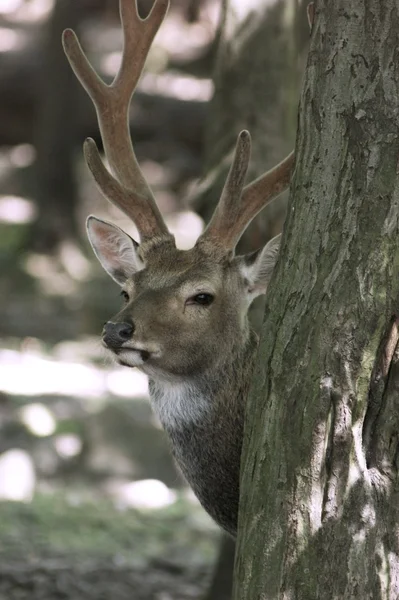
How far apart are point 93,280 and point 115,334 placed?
33.3 feet

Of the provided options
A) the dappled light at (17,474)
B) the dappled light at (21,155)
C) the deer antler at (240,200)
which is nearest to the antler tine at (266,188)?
the deer antler at (240,200)

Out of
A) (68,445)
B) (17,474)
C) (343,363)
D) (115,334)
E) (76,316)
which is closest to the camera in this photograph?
(343,363)

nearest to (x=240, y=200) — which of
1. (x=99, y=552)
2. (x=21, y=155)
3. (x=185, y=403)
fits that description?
(x=185, y=403)

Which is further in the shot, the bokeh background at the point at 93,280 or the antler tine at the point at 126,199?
the bokeh background at the point at 93,280

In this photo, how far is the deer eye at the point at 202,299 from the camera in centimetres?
493

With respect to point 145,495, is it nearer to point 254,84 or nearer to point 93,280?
point 254,84

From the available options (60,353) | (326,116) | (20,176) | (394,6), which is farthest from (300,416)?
(20,176)

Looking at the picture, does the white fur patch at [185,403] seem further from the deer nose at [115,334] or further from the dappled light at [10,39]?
the dappled light at [10,39]

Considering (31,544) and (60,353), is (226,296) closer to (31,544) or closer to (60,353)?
(31,544)

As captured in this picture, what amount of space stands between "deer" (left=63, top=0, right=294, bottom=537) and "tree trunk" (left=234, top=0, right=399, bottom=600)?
2.66ft

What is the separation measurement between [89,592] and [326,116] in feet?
14.2

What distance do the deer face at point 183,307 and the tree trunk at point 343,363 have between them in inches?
30.9

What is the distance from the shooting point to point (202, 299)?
4961 millimetres

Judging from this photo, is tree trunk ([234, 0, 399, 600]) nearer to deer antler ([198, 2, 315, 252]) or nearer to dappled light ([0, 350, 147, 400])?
deer antler ([198, 2, 315, 252])
